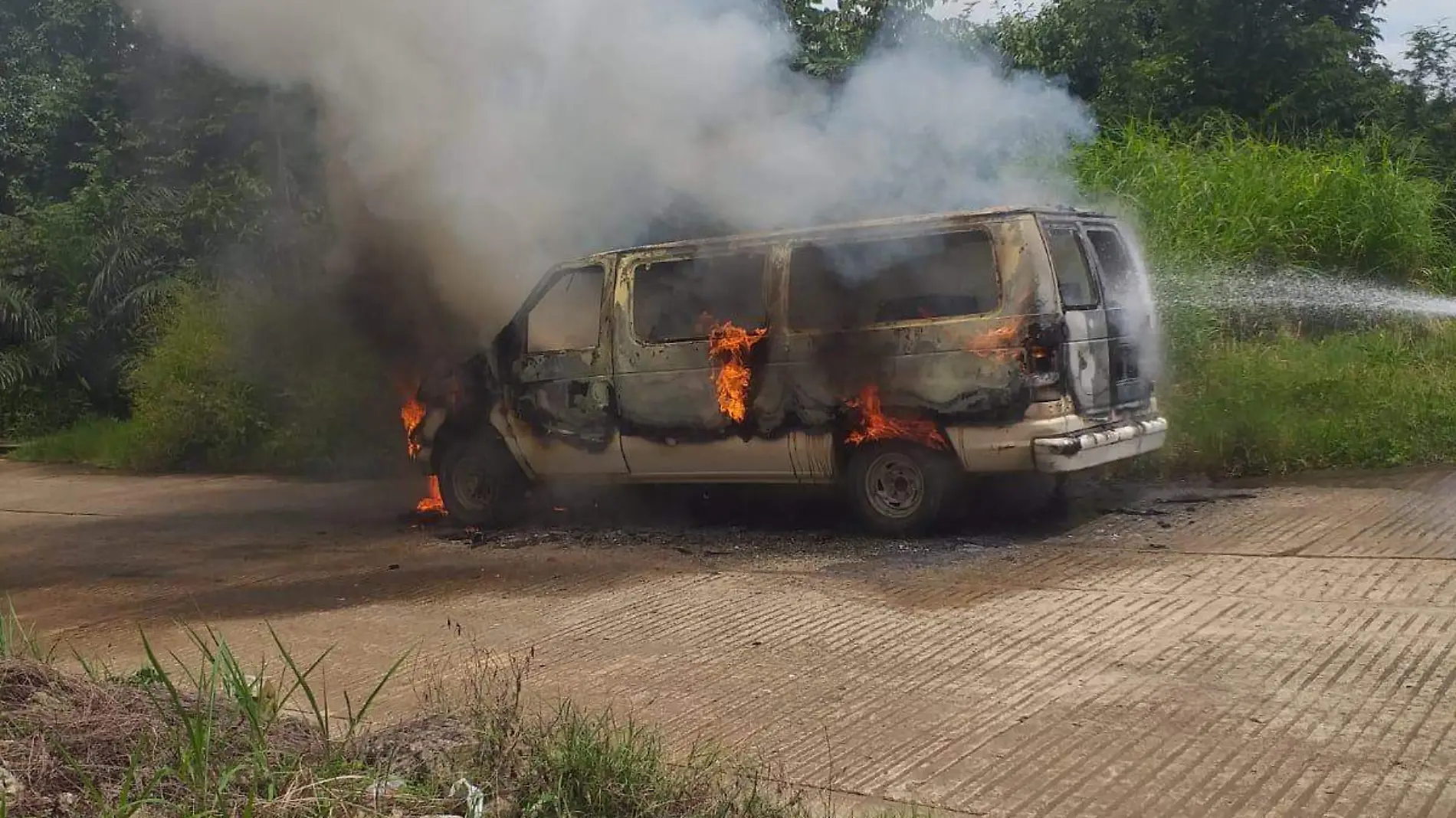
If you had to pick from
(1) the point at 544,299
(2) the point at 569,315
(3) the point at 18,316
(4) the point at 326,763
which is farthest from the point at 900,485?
(3) the point at 18,316

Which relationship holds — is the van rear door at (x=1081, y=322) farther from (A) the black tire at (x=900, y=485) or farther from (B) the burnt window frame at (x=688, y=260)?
(B) the burnt window frame at (x=688, y=260)

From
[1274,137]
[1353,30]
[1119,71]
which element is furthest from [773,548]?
[1353,30]

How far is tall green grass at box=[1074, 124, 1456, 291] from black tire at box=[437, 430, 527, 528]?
5245 millimetres

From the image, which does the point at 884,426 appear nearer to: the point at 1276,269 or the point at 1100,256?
the point at 1100,256

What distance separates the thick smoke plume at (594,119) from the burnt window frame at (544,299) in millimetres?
565

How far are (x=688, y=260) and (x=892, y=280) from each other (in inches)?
49.0

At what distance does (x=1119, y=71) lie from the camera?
571 inches

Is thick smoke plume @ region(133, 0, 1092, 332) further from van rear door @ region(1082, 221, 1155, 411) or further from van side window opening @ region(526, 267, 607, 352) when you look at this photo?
van rear door @ region(1082, 221, 1155, 411)

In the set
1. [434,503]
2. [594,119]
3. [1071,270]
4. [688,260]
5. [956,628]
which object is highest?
[594,119]

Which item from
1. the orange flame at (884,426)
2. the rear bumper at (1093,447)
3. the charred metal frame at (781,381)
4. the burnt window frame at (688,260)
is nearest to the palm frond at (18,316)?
the charred metal frame at (781,381)

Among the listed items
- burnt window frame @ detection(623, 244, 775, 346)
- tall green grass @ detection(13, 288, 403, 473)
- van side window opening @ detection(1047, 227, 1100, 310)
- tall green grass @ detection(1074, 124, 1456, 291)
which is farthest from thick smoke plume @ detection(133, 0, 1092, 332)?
tall green grass @ detection(1074, 124, 1456, 291)

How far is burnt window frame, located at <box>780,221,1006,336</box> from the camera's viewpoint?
6688 millimetres

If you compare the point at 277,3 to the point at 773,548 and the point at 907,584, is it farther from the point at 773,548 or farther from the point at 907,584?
the point at 907,584

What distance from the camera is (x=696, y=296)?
7.56 m
